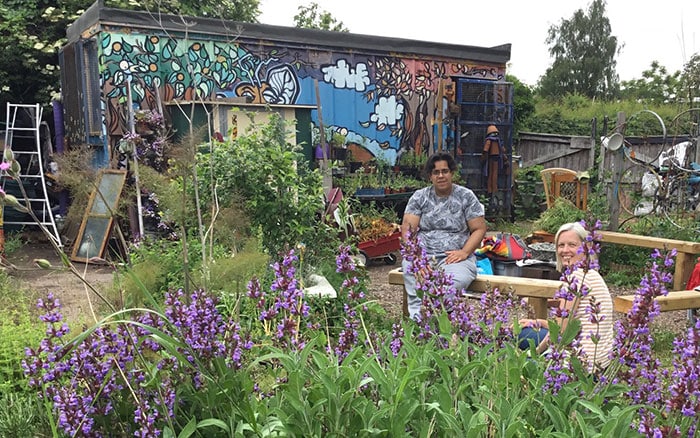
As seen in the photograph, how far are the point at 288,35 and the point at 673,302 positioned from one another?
25.6 ft

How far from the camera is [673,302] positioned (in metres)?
4.16

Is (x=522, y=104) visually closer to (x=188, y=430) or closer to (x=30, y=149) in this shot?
(x=30, y=149)

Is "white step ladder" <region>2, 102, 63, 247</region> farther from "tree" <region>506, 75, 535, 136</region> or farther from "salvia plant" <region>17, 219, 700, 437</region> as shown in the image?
"tree" <region>506, 75, 535, 136</region>

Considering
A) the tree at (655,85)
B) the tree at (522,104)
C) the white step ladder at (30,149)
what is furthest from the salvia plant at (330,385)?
the tree at (655,85)

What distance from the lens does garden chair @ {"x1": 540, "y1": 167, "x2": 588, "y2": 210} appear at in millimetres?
10656

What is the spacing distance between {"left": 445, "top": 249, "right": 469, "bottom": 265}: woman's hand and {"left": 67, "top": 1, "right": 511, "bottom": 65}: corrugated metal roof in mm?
4477

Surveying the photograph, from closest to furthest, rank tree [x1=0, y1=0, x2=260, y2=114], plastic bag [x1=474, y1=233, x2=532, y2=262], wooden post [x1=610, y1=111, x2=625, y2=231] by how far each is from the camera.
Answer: plastic bag [x1=474, y1=233, x2=532, y2=262] < wooden post [x1=610, y1=111, x2=625, y2=231] < tree [x1=0, y1=0, x2=260, y2=114]

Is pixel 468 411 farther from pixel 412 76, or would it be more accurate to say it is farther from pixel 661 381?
pixel 412 76

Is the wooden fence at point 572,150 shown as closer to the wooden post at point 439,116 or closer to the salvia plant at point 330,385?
the wooden post at point 439,116

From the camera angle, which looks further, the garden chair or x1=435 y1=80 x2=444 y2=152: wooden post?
x1=435 y1=80 x2=444 y2=152: wooden post

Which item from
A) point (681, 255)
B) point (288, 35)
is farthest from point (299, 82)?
point (681, 255)

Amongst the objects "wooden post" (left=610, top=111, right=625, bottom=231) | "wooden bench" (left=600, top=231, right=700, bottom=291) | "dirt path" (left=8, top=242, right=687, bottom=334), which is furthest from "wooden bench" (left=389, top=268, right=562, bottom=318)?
"wooden post" (left=610, top=111, right=625, bottom=231)

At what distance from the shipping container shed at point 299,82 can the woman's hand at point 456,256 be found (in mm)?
3198

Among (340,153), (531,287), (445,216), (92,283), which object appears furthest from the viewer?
(340,153)
